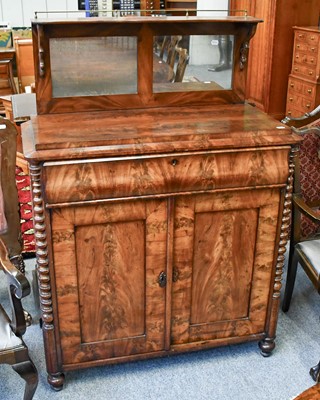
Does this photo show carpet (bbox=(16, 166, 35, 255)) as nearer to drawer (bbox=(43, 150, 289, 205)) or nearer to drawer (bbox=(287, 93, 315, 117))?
drawer (bbox=(43, 150, 289, 205))

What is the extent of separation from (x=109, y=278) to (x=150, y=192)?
35 cm

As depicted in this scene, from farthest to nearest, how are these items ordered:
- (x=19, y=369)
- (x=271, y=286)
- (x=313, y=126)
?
1. (x=313, y=126)
2. (x=271, y=286)
3. (x=19, y=369)

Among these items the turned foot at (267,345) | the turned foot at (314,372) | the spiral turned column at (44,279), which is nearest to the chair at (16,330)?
the spiral turned column at (44,279)

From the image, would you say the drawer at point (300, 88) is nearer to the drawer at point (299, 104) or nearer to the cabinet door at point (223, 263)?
the drawer at point (299, 104)

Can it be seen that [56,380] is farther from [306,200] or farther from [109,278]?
[306,200]

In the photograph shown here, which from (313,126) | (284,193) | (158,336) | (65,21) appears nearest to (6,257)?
(158,336)

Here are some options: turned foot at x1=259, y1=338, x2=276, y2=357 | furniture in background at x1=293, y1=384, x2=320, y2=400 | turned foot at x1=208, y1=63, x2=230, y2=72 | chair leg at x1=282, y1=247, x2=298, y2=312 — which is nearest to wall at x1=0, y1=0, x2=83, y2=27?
turned foot at x1=208, y1=63, x2=230, y2=72

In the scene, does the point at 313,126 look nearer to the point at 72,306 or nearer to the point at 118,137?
the point at 118,137

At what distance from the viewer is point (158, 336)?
198 cm

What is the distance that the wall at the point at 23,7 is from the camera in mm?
6547

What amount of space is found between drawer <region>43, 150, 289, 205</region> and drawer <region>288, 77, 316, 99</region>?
3039 mm

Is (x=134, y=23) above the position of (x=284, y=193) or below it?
above

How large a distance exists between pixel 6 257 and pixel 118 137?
0.51 m

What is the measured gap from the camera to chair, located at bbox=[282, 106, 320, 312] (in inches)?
84.9
